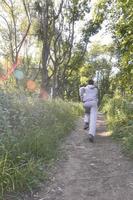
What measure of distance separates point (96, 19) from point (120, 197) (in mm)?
7986

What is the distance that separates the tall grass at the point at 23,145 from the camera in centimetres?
430

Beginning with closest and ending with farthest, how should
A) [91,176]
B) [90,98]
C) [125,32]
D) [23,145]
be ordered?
[91,176]
[23,145]
[90,98]
[125,32]

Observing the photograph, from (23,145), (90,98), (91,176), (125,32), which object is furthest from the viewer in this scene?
(125,32)

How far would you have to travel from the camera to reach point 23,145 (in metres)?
5.44

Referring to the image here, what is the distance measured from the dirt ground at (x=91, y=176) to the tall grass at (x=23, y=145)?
28 cm

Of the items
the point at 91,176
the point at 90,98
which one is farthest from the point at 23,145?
the point at 90,98

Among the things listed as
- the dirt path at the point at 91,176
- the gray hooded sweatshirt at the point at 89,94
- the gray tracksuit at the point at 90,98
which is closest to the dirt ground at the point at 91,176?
the dirt path at the point at 91,176

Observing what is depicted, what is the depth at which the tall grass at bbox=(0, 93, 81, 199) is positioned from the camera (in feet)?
14.1

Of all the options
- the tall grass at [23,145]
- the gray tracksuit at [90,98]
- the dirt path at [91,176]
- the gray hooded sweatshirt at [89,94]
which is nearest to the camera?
the tall grass at [23,145]

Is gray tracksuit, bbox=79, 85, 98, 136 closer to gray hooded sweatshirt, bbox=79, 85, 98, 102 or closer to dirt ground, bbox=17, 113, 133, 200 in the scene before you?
gray hooded sweatshirt, bbox=79, 85, 98, 102

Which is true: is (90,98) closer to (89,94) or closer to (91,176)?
(89,94)

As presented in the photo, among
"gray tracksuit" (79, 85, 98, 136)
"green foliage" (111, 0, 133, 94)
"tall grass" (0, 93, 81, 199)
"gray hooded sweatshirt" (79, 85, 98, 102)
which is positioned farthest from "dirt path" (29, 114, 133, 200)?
"green foliage" (111, 0, 133, 94)

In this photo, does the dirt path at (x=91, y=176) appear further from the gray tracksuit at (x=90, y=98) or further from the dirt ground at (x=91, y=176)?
the gray tracksuit at (x=90, y=98)

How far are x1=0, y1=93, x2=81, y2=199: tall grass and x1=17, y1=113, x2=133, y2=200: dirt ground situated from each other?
0.28 m
